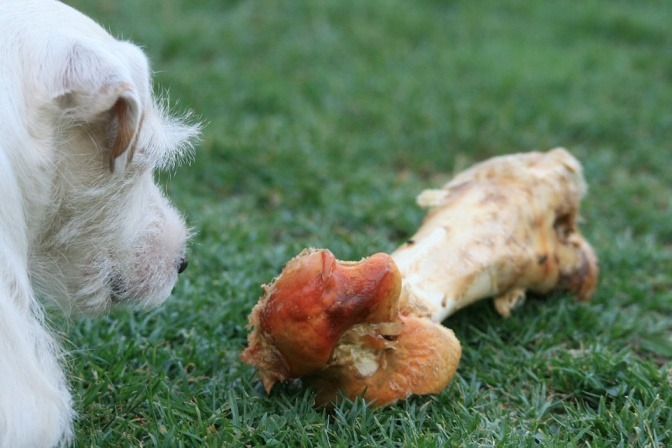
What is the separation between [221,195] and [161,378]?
2.58 m

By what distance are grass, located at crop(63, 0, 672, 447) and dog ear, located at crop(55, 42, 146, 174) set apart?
3.00ft

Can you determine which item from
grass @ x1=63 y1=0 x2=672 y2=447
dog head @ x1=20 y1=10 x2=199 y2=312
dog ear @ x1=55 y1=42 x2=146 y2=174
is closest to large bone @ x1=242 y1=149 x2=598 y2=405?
grass @ x1=63 y1=0 x2=672 y2=447

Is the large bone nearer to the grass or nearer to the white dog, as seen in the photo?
the grass

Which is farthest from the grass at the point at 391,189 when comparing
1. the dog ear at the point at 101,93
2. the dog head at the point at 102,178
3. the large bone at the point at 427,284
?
the dog ear at the point at 101,93

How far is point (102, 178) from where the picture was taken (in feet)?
8.90

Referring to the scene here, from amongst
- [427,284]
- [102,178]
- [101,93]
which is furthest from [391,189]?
[101,93]

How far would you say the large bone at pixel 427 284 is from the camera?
2863 millimetres

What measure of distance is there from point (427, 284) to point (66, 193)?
1.45m

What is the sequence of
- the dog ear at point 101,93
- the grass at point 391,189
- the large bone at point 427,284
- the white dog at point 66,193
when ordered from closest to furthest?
the white dog at point 66,193
the dog ear at point 101,93
the large bone at point 427,284
the grass at point 391,189

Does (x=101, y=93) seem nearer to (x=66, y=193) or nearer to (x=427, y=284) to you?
(x=66, y=193)

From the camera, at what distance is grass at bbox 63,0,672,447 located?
307cm

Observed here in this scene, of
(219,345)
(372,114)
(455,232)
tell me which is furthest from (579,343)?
(372,114)

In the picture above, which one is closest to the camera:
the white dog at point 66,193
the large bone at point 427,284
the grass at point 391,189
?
the white dog at point 66,193

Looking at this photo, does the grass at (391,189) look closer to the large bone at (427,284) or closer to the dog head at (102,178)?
the large bone at (427,284)
